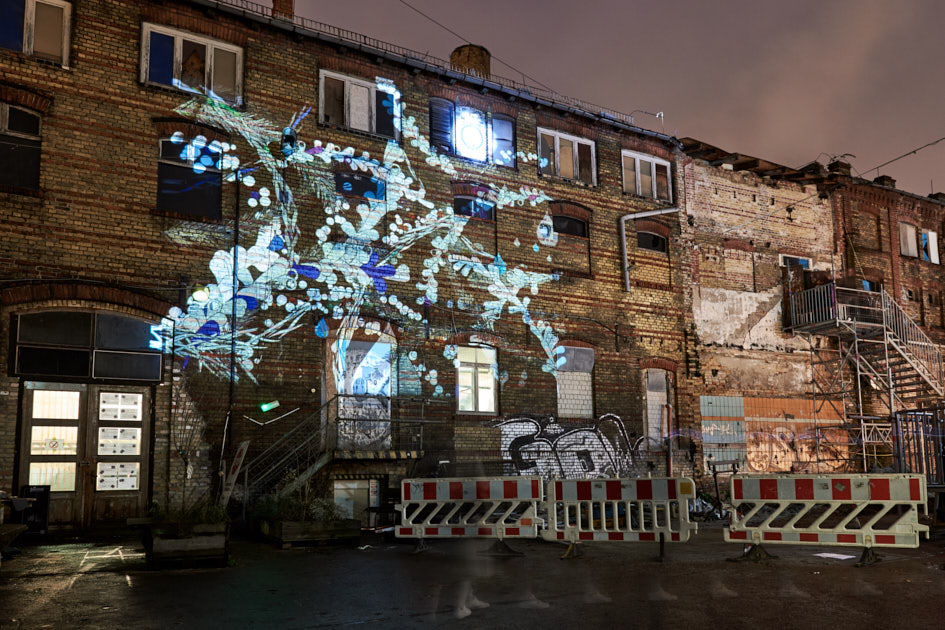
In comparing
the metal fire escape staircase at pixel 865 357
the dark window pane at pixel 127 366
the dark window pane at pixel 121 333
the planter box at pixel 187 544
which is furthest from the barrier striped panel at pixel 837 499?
the metal fire escape staircase at pixel 865 357

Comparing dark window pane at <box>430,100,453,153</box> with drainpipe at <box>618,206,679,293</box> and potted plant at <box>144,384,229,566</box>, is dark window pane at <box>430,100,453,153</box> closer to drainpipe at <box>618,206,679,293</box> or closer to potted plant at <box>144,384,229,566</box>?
drainpipe at <box>618,206,679,293</box>

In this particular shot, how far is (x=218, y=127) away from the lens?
52.3 feet

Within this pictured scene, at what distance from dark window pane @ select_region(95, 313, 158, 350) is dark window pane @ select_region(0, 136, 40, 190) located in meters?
2.59

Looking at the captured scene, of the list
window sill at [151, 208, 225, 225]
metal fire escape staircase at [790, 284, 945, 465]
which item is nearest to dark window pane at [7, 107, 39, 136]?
window sill at [151, 208, 225, 225]

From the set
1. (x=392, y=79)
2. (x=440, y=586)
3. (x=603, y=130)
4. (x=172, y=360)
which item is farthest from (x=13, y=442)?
(x=603, y=130)

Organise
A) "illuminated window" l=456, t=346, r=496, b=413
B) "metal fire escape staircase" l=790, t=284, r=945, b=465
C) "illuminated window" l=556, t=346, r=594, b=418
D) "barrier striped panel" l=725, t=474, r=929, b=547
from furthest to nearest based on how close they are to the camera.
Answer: "metal fire escape staircase" l=790, t=284, r=945, b=465
"illuminated window" l=556, t=346, r=594, b=418
"illuminated window" l=456, t=346, r=496, b=413
"barrier striped panel" l=725, t=474, r=929, b=547

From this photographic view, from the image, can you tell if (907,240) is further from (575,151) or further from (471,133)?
(471,133)

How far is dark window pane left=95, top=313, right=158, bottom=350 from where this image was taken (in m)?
14.3

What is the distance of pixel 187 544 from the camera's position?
10.2 metres

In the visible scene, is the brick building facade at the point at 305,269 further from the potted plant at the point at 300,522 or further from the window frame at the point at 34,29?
the potted plant at the point at 300,522

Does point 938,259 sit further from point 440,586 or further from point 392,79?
point 440,586

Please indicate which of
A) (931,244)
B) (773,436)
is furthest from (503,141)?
(931,244)

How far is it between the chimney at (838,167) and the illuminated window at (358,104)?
15206 millimetres

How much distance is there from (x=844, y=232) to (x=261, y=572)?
22.2m
